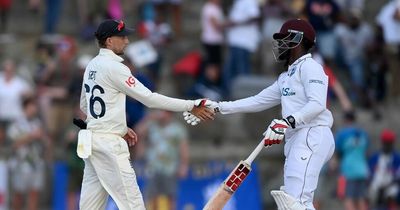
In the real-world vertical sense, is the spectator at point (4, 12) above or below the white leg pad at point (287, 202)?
above

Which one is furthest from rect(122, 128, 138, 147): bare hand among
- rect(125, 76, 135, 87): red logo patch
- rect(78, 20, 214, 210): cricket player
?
rect(125, 76, 135, 87): red logo patch

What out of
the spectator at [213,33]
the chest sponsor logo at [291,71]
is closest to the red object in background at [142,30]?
the spectator at [213,33]

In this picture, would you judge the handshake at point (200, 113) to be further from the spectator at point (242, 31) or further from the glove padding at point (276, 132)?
the spectator at point (242, 31)

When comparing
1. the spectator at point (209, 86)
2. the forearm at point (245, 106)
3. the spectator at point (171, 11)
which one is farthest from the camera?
the spectator at point (171, 11)

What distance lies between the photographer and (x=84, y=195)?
589 inches

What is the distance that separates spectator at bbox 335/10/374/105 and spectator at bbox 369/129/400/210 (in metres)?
2.28

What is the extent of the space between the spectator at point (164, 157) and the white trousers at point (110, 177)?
26.1 ft

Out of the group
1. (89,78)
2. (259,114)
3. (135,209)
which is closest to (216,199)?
(135,209)

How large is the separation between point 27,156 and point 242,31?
15.0 ft

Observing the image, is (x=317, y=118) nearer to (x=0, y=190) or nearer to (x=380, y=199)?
(x=380, y=199)

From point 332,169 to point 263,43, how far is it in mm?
3381

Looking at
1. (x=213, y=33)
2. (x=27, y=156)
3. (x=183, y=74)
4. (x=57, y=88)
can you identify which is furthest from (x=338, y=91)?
(x=27, y=156)

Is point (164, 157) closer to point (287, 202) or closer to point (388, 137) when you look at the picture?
point (388, 137)

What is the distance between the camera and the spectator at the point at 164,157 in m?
23.1
